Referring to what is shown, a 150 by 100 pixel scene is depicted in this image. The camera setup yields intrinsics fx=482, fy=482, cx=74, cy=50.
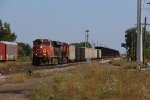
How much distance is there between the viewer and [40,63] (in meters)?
55.6

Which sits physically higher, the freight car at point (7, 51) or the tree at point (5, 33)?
the tree at point (5, 33)

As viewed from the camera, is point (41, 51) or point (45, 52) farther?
point (41, 51)

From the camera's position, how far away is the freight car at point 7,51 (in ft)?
213

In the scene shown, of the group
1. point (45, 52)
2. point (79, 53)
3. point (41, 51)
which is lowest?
point (45, 52)

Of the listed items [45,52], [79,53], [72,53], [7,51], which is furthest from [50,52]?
[79,53]

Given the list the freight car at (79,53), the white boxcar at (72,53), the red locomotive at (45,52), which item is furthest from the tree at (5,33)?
the red locomotive at (45,52)

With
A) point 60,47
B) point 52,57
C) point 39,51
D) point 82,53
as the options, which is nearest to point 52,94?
point 39,51

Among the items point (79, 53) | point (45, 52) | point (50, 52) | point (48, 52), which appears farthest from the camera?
point (79, 53)

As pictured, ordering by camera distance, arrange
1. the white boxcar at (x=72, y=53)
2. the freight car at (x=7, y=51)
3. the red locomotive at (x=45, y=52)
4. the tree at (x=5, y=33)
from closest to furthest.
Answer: the red locomotive at (x=45, y=52) → the freight car at (x=7, y=51) → the white boxcar at (x=72, y=53) → the tree at (x=5, y=33)

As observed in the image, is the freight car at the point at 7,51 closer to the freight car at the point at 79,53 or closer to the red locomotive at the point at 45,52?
the freight car at the point at 79,53

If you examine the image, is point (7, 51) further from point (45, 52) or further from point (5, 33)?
point (5, 33)

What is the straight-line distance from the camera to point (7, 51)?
218 ft

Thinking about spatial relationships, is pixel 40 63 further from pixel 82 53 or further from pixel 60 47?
pixel 82 53

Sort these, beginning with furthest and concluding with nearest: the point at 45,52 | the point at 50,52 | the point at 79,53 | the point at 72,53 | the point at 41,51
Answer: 1. the point at 79,53
2. the point at 72,53
3. the point at 50,52
4. the point at 41,51
5. the point at 45,52
